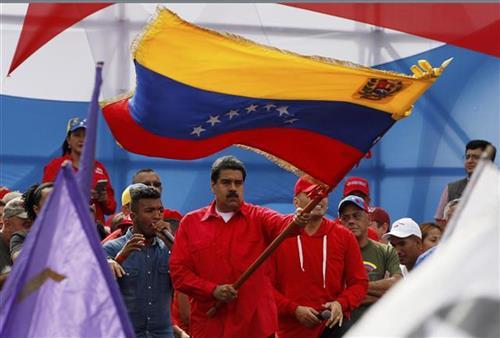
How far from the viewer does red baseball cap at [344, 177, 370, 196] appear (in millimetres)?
10766

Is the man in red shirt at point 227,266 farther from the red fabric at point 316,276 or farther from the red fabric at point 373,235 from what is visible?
the red fabric at point 373,235

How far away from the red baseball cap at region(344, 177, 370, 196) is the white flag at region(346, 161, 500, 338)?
25.6 feet

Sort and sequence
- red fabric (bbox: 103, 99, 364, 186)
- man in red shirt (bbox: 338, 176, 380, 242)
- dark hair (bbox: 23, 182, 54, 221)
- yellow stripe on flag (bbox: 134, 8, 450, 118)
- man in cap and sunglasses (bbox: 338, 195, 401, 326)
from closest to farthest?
1. yellow stripe on flag (bbox: 134, 8, 450, 118)
2. red fabric (bbox: 103, 99, 364, 186)
3. dark hair (bbox: 23, 182, 54, 221)
4. man in cap and sunglasses (bbox: 338, 195, 401, 326)
5. man in red shirt (bbox: 338, 176, 380, 242)

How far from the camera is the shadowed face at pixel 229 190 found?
28.6 feet

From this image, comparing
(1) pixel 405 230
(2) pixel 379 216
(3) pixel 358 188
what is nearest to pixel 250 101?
(1) pixel 405 230

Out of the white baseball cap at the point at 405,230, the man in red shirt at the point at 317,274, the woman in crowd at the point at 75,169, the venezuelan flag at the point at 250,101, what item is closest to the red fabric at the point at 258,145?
the venezuelan flag at the point at 250,101

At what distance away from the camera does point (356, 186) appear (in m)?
10.8

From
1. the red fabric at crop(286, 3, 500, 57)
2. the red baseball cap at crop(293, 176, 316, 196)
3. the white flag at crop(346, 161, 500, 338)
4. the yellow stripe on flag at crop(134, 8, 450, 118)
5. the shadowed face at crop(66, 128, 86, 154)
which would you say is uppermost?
the red fabric at crop(286, 3, 500, 57)

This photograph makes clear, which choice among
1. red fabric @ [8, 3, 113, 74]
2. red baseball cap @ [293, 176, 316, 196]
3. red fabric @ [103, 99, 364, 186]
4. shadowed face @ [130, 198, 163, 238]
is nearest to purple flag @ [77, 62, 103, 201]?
red fabric @ [103, 99, 364, 186]

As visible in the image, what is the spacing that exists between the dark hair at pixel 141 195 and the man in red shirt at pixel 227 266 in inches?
11.8

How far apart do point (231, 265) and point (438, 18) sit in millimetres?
4239

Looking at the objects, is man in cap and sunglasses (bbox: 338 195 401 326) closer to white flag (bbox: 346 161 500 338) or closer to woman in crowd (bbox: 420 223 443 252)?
woman in crowd (bbox: 420 223 443 252)

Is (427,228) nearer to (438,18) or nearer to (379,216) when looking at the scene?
(379,216)

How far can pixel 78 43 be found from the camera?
1161 centimetres
